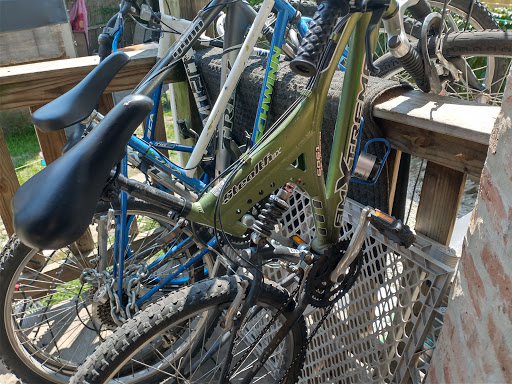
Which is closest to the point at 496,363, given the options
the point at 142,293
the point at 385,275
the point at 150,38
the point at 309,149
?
the point at 385,275

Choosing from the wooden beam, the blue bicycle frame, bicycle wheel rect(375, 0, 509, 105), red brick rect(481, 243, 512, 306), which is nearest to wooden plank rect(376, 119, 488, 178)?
red brick rect(481, 243, 512, 306)

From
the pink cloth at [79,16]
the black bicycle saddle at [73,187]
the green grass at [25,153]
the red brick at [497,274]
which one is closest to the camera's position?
the red brick at [497,274]

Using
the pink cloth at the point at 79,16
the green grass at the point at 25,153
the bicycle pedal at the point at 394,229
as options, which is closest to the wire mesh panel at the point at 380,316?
the bicycle pedal at the point at 394,229

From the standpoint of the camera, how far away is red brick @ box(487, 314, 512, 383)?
87 cm

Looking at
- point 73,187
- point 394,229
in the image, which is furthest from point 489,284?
point 73,187

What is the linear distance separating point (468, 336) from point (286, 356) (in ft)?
2.57

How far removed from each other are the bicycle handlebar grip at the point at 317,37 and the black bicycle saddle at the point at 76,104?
69 cm

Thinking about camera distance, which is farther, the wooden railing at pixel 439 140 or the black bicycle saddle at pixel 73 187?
the wooden railing at pixel 439 140

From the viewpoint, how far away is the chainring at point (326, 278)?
4.58ft

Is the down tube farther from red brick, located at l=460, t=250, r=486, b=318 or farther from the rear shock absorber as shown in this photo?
red brick, located at l=460, t=250, r=486, b=318

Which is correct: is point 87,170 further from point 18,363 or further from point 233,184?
point 18,363

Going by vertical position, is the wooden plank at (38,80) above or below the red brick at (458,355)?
above

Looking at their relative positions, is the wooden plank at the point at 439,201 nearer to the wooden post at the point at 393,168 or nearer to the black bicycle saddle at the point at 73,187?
the wooden post at the point at 393,168

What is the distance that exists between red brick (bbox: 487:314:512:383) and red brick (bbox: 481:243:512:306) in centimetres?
8
